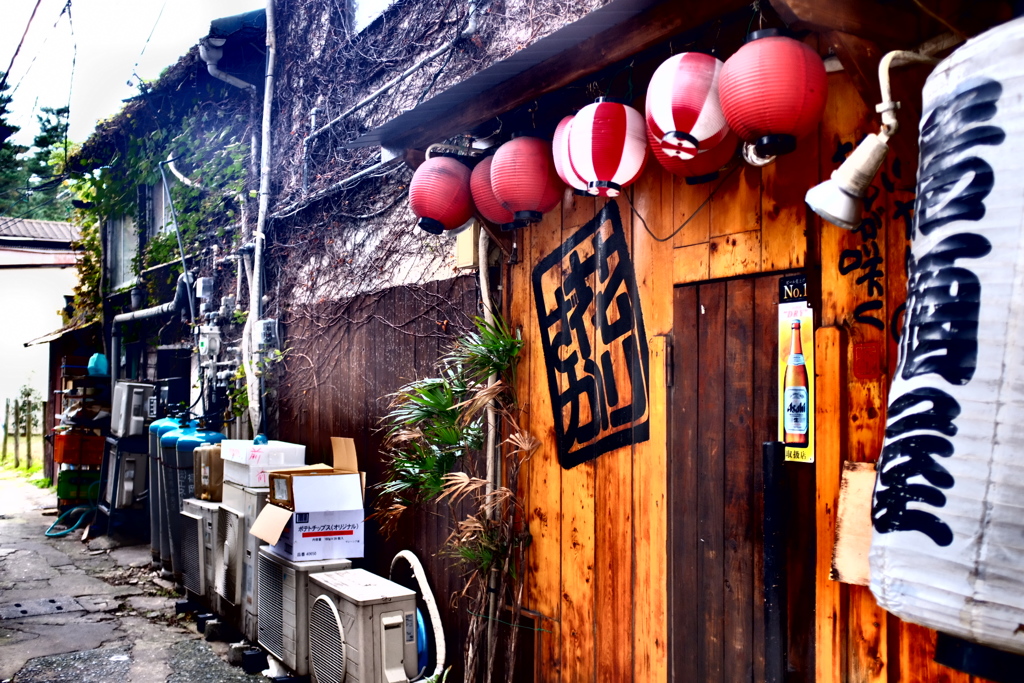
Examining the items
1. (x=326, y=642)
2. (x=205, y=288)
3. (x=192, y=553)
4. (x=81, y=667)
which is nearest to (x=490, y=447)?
(x=326, y=642)

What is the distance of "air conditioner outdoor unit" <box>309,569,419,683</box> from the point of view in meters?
5.07

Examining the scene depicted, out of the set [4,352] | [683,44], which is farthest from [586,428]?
[4,352]

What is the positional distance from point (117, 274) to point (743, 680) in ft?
51.5

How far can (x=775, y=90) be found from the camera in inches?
110

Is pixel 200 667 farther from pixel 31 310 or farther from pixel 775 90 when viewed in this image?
pixel 31 310

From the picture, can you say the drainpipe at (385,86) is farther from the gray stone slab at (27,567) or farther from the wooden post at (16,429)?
the wooden post at (16,429)

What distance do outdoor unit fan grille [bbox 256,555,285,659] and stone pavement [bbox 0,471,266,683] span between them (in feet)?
1.08

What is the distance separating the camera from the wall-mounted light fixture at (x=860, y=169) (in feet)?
8.55

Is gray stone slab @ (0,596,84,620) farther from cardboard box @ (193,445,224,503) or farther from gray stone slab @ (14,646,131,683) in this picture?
cardboard box @ (193,445,224,503)

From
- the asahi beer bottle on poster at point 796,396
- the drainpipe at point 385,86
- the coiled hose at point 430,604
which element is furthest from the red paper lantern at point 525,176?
the coiled hose at point 430,604

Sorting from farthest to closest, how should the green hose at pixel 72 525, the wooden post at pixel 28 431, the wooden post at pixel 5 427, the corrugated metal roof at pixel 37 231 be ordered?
1. the corrugated metal roof at pixel 37 231
2. the wooden post at pixel 5 427
3. the wooden post at pixel 28 431
4. the green hose at pixel 72 525

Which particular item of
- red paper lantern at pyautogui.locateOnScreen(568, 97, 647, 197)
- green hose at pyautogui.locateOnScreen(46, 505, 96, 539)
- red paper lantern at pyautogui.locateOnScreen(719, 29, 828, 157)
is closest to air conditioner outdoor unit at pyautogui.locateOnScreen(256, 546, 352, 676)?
red paper lantern at pyautogui.locateOnScreen(568, 97, 647, 197)

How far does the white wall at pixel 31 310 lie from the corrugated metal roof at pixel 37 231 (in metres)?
1.19

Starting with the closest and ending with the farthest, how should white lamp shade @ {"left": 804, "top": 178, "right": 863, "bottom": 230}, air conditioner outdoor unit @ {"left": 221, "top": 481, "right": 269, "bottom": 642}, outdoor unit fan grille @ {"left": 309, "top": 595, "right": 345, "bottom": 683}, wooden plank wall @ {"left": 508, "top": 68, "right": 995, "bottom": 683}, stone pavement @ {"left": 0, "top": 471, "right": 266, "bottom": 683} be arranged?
white lamp shade @ {"left": 804, "top": 178, "right": 863, "bottom": 230} < wooden plank wall @ {"left": 508, "top": 68, "right": 995, "bottom": 683} < outdoor unit fan grille @ {"left": 309, "top": 595, "right": 345, "bottom": 683} < stone pavement @ {"left": 0, "top": 471, "right": 266, "bottom": 683} < air conditioner outdoor unit @ {"left": 221, "top": 481, "right": 269, "bottom": 642}
